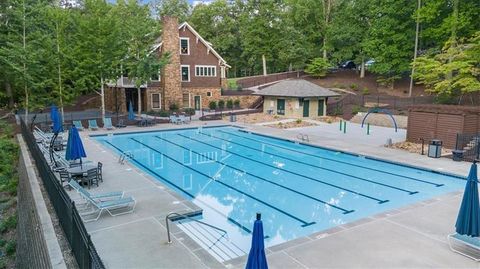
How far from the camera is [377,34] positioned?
40094 millimetres

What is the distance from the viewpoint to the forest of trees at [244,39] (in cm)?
2503

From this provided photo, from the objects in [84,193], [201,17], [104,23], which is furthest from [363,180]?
[201,17]

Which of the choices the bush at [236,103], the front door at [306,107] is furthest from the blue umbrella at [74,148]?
the bush at [236,103]

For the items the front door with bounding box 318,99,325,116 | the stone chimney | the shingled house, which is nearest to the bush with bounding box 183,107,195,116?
the shingled house

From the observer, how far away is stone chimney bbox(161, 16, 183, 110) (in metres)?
34.0

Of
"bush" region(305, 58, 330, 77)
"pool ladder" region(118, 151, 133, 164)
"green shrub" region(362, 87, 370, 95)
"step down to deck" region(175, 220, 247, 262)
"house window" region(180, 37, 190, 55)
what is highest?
"house window" region(180, 37, 190, 55)

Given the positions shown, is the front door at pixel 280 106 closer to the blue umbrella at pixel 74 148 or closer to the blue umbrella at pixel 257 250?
the blue umbrella at pixel 74 148

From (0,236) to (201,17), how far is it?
48.8 metres

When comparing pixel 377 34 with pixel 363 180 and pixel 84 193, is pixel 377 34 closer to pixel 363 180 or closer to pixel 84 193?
pixel 363 180

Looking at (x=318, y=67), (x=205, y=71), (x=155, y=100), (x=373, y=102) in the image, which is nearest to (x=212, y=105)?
(x=205, y=71)

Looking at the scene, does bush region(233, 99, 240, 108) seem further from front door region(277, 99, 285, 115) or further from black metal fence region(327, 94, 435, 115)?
black metal fence region(327, 94, 435, 115)

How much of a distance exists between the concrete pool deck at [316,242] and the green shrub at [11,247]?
2471mm

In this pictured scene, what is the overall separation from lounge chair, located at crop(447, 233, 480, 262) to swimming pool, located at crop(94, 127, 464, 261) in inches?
118

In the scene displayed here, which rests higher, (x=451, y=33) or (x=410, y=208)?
(x=451, y=33)
